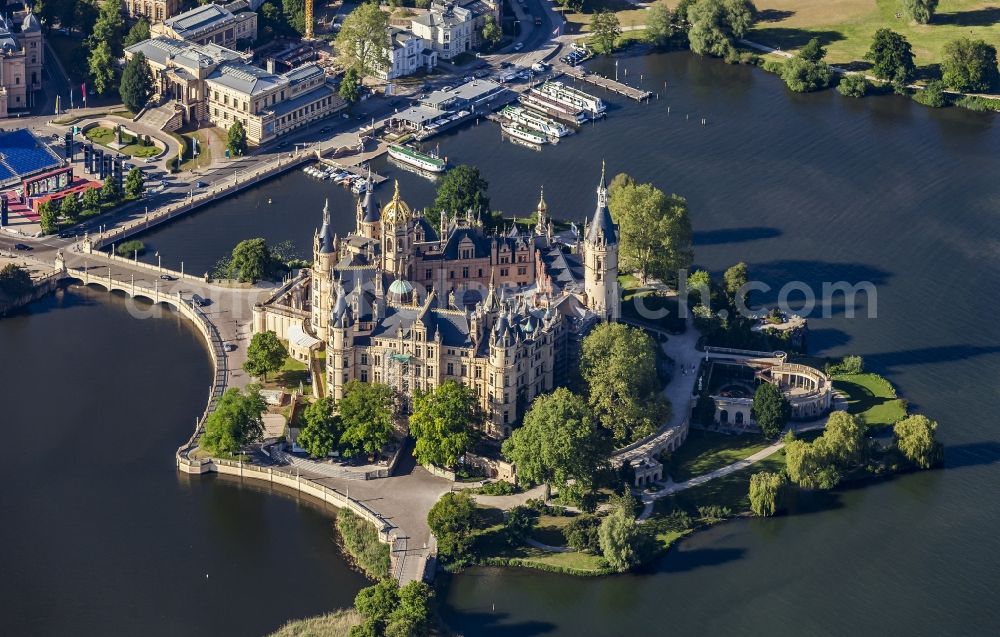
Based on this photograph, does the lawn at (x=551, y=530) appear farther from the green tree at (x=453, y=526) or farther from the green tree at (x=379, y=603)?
the green tree at (x=379, y=603)

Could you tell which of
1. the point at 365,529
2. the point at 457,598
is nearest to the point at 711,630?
the point at 457,598

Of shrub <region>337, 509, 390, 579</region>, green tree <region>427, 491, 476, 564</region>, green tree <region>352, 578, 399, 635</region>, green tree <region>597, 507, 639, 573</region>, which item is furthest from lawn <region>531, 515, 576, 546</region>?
green tree <region>352, 578, 399, 635</region>

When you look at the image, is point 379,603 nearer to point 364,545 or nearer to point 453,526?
point 364,545

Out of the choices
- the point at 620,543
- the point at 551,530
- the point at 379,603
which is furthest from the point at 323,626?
the point at 620,543

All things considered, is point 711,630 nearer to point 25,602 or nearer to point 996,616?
point 996,616

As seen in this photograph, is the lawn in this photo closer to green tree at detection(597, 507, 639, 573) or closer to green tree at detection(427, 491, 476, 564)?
green tree at detection(597, 507, 639, 573)

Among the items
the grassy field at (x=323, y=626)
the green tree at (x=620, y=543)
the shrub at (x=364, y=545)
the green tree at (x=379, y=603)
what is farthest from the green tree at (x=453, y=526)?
the green tree at (x=620, y=543)

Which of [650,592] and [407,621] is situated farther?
[650,592]
